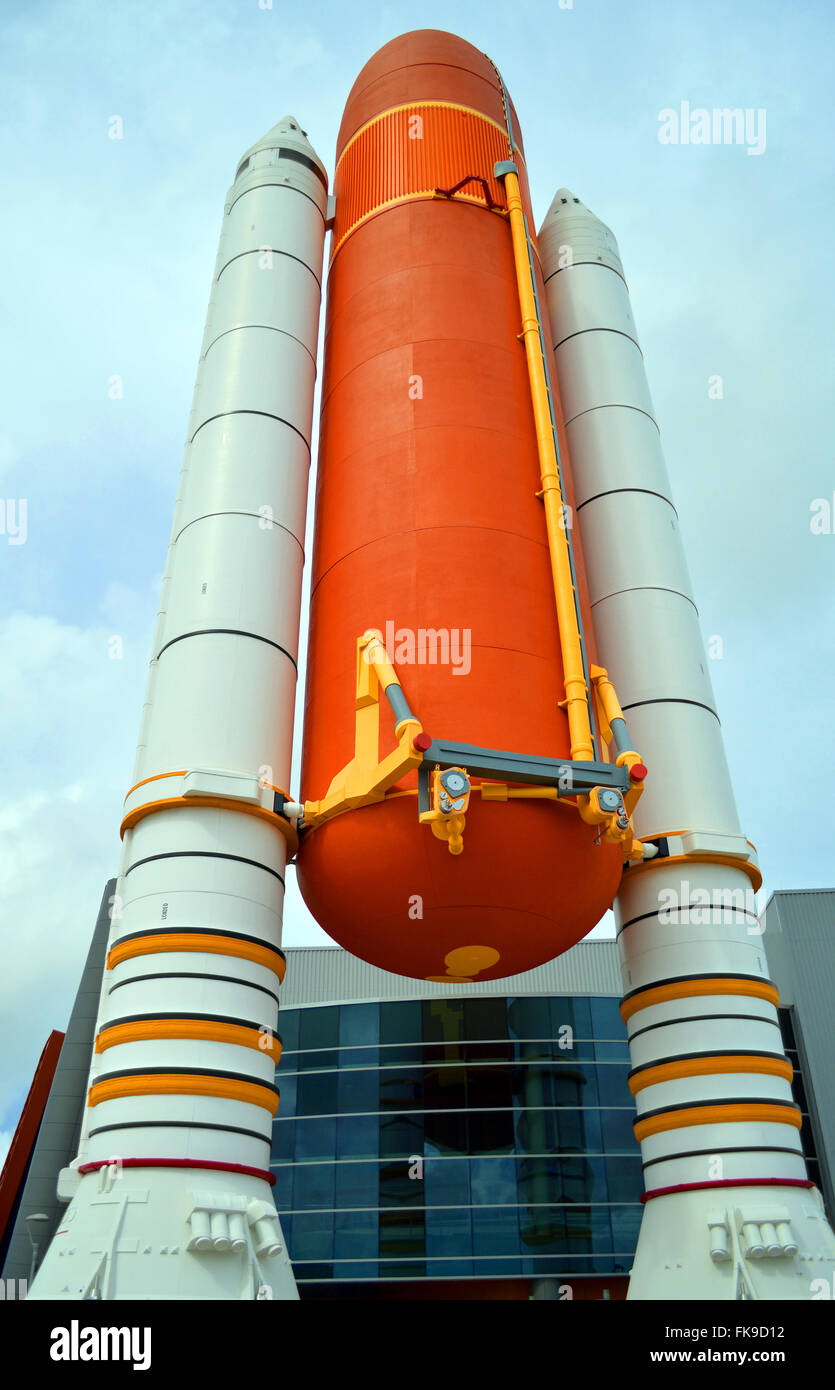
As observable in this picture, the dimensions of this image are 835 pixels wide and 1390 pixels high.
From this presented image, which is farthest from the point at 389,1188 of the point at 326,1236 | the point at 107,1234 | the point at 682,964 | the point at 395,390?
the point at 395,390

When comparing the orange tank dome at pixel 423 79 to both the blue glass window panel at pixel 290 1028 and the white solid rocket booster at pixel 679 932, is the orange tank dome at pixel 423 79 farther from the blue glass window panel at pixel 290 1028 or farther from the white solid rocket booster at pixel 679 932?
the blue glass window panel at pixel 290 1028

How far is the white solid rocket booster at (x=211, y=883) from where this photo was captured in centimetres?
913

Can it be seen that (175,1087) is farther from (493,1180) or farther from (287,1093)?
(287,1093)

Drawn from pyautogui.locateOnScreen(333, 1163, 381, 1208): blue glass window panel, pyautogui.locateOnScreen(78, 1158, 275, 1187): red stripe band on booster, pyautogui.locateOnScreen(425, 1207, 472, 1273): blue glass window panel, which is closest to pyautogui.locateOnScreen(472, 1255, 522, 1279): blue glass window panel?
pyautogui.locateOnScreen(425, 1207, 472, 1273): blue glass window panel

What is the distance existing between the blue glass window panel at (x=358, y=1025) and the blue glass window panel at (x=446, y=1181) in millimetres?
3048

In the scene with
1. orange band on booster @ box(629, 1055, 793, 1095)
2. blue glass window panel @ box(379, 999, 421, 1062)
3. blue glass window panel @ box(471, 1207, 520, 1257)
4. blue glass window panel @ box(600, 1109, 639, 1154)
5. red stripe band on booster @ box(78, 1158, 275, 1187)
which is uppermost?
blue glass window panel @ box(379, 999, 421, 1062)

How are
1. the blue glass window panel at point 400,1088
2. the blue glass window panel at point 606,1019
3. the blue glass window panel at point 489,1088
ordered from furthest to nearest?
the blue glass window panel at point 606,1019
the blue glass window panel at point 400,1088
the blue glass window panel at point 489,1088

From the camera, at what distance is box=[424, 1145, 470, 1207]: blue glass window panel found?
78.3 feet

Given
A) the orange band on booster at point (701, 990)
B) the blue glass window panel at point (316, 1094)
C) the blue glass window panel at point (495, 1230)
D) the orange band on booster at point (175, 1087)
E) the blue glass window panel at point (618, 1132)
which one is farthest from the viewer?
the blue glass window panel at point (316, 1094)

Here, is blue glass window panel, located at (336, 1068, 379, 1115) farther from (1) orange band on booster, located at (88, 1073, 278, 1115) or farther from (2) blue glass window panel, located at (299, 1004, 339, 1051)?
(1) orange band on booster, located at (88, 1073, 278, 1115)

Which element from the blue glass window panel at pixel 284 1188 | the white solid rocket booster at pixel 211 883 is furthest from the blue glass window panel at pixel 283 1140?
the white solid rocket booster at pixel 211 883

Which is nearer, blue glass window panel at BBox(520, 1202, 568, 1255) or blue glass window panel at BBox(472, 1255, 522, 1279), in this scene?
blue glass window panel at BBox(472, 1255, 522, 1279)

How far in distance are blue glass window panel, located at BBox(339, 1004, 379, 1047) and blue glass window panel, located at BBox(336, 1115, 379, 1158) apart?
5.61 ft

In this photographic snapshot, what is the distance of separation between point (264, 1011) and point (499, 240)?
10888 millimetres
